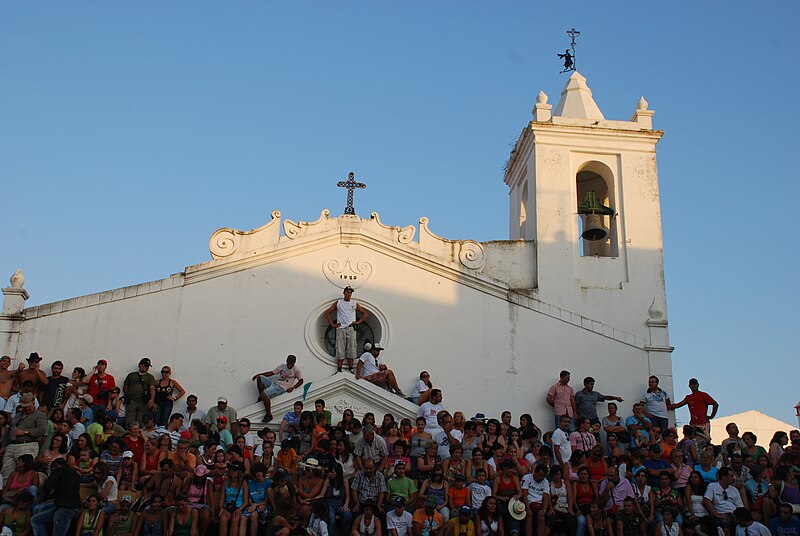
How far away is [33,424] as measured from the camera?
52.2 feet

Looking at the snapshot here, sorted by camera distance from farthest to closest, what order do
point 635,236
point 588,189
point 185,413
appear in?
point 588,189 → point 635,236 → point 185,413

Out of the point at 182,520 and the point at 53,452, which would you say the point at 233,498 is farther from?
the point at 53,452

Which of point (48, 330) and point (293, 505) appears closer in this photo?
point (293, 505)

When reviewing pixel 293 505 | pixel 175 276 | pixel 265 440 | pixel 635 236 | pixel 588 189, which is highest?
pixel 588 189

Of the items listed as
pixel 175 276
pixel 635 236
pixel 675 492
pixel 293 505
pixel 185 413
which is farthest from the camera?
pixel 635 236

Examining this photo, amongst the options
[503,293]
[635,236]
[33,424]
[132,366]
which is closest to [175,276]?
[132,366]

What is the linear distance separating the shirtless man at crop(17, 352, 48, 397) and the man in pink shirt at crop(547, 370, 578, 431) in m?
9.36

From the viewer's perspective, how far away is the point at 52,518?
14.2m

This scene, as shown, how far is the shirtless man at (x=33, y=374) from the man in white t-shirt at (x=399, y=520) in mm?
7196

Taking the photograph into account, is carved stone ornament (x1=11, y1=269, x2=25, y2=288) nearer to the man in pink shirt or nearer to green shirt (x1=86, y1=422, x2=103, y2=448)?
green shirt (x1=86, y1=422, x2=103, y2=448)

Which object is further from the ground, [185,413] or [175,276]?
[175,276]

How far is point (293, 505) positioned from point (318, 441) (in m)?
1.48

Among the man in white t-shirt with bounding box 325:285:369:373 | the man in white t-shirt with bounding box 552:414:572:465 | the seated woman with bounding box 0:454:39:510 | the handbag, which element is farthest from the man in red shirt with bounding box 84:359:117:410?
the man in white t-shirt with bounding box 552:414:572:465

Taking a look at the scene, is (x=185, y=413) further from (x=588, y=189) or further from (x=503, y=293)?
(x=588, y=189)
